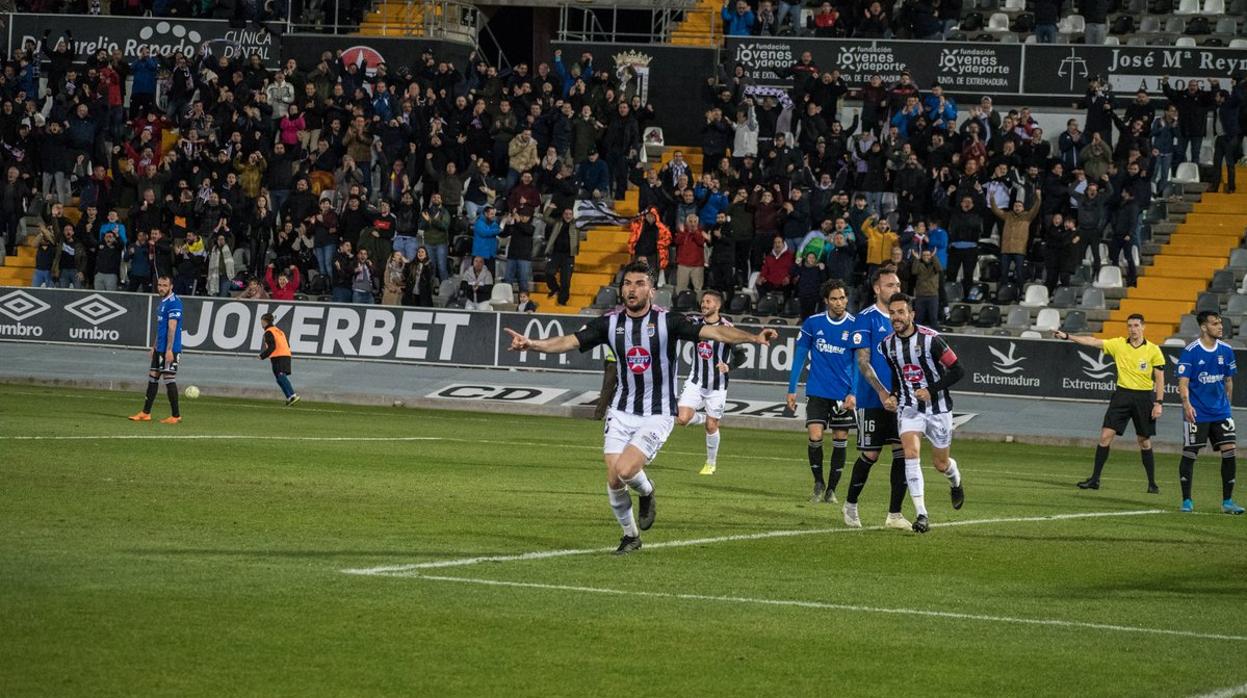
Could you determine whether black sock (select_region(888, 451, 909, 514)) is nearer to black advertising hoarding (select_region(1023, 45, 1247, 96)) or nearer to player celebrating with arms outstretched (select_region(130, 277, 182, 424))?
player celebrating with arms outstretched (select_region(130, 277, 182, 424))

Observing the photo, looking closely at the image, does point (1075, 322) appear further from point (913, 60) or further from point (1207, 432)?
point (1207, 432)

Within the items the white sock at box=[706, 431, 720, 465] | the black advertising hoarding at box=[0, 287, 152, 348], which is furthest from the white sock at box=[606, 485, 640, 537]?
the black advertising hoarding at box=[0, 287, 152, 348]

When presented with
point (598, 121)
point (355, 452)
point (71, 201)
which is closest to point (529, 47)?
point (598, 121)

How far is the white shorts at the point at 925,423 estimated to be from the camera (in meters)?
15.9

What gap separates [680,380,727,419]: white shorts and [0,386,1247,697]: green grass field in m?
1.26

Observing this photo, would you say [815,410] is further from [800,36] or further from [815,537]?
[800,36]

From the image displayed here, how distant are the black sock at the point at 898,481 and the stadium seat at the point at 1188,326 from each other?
769 inches

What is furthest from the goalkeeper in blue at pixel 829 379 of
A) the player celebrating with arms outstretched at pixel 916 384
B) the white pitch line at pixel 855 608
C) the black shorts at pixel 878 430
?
the white pitch line at pixel 855 608

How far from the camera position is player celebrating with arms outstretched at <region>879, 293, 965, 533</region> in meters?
15.6

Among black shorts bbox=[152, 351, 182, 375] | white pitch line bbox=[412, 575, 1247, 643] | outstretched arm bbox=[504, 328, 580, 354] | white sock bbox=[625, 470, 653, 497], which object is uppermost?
outstretched arm bbox=[504, 328, 580, 354]

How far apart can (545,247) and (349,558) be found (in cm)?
2720

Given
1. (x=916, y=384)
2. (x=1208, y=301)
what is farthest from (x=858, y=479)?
(x=1208, y=301)

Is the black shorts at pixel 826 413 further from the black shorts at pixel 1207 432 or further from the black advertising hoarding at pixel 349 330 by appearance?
the black advertising hoarding at pixel 349 330

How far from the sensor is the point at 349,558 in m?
12.6
